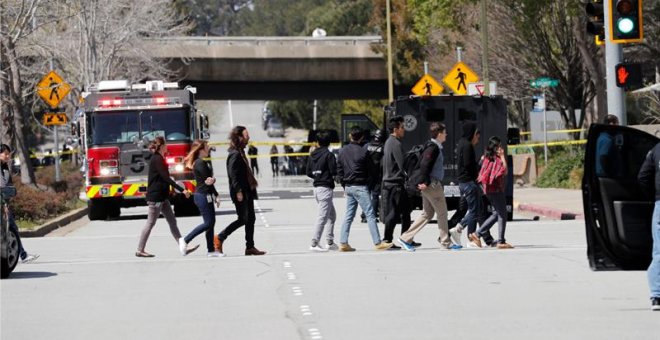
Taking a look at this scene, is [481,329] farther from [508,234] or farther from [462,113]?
[462,113]

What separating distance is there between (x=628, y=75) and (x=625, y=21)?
2.86ft

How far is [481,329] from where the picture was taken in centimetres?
1224

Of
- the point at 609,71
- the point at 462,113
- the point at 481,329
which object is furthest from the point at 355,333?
the point at 462,113

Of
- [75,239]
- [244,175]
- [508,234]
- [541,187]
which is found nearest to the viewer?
[244,175]

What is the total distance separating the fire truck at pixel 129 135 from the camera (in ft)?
111

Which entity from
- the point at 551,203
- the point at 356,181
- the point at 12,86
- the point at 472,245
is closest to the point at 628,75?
the point at 472,245

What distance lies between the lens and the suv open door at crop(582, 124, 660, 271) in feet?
42.0

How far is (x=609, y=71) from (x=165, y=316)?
36.9 feet

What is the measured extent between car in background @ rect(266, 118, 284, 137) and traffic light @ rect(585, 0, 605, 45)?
11472 cm

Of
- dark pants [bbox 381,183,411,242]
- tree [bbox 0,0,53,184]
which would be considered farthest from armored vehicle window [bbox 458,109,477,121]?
tree [bbox 0,0,53,184]

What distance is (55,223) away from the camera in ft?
102

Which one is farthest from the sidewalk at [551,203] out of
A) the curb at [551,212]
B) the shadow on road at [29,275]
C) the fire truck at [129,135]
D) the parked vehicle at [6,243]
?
the parked vehicle at [6,243]

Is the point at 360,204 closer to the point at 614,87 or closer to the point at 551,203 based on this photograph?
the point at 614,87

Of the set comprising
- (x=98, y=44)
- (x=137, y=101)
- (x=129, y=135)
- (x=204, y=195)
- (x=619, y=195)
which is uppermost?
(x=98, y=44)
